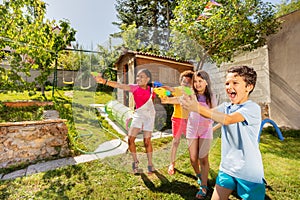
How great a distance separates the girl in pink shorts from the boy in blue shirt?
0.47 ft

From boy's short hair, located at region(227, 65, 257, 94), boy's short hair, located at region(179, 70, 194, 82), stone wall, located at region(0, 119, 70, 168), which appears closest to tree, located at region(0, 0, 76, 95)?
stone wall, located at region(0, 119, 70, 168)

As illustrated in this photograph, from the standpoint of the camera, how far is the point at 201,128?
1.52 meters

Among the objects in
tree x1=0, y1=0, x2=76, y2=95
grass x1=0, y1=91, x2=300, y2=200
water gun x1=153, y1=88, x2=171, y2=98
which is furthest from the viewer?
tree x1=0, y1=0, x2=76, y2=95

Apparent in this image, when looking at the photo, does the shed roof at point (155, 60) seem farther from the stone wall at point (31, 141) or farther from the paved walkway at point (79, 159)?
the stone wall at point (31, 141)

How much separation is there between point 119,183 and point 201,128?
144cm

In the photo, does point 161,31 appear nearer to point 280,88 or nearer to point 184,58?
point 184,58

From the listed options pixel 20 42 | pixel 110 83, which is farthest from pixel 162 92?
pixel 20 42

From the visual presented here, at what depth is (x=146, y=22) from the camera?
13.6 m

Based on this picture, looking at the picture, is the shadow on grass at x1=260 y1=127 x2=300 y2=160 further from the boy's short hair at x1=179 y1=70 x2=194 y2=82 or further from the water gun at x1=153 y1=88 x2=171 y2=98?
the water gun at x1=153 y1=88 x2=171 y2=98

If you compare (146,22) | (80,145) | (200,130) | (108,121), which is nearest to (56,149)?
(80,145)

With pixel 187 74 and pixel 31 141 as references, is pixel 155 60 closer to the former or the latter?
pixel 187 74

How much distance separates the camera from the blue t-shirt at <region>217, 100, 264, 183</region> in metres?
1.16

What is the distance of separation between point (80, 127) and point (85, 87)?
44 cm

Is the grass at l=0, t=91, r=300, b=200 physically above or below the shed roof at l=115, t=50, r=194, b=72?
below
